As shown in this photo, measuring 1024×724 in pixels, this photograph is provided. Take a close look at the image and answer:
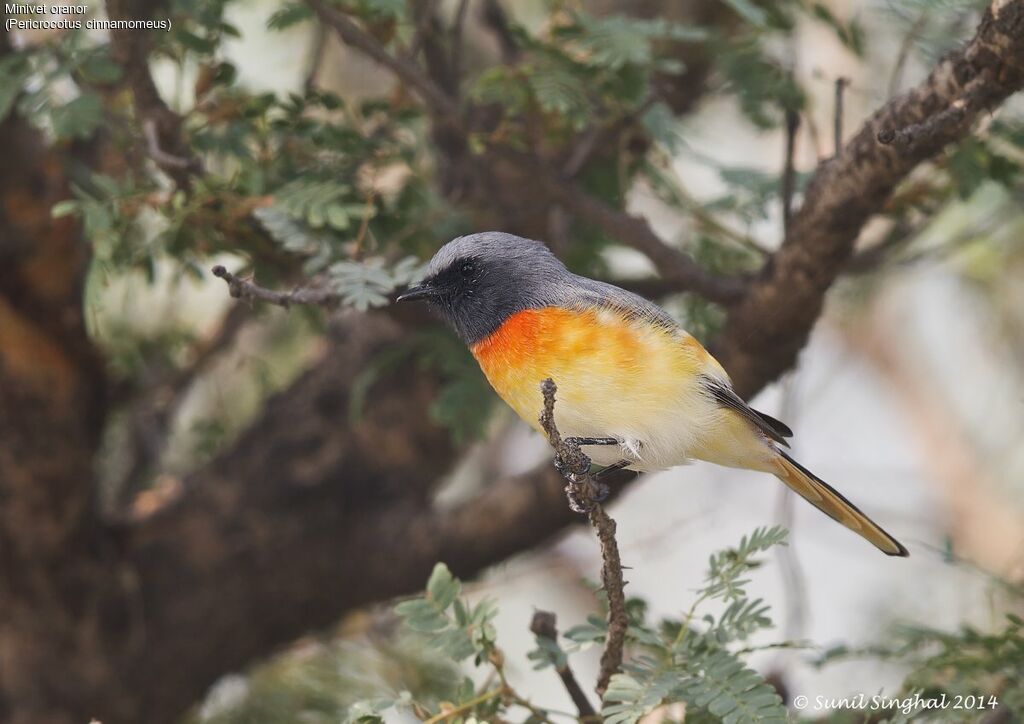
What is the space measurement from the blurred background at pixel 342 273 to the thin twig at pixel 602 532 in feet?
1.11

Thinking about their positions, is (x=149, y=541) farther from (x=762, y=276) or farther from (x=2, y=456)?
(x=762, y=276)

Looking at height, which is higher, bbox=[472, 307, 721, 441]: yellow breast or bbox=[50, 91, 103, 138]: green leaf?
bbox=[50, 91, 103, 138]: green leaf

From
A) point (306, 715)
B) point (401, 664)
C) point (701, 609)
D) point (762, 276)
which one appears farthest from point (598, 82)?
point (306, 715)

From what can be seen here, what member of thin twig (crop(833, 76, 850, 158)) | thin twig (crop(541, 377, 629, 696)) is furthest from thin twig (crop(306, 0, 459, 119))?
thin twig (crop(541, 377, 629, 696))

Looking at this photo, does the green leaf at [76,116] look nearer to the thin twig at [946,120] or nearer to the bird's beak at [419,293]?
the bird's beak at [419,293]

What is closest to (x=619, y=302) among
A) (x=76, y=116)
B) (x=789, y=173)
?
(x=789, y=173)

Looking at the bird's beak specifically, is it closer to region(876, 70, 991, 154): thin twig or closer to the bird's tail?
the bird's tail

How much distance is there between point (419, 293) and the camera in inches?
128

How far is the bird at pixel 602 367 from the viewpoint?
298cm

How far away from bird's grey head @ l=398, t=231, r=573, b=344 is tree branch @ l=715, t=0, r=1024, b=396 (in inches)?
26.0

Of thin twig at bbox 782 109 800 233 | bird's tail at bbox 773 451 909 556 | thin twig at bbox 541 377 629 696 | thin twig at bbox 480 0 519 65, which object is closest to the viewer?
thin twig at bbox 541 377 629 696

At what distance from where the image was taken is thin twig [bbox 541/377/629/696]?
7.79ft

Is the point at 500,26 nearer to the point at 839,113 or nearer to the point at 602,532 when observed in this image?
the point at 839,113

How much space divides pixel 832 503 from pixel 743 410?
37cm
